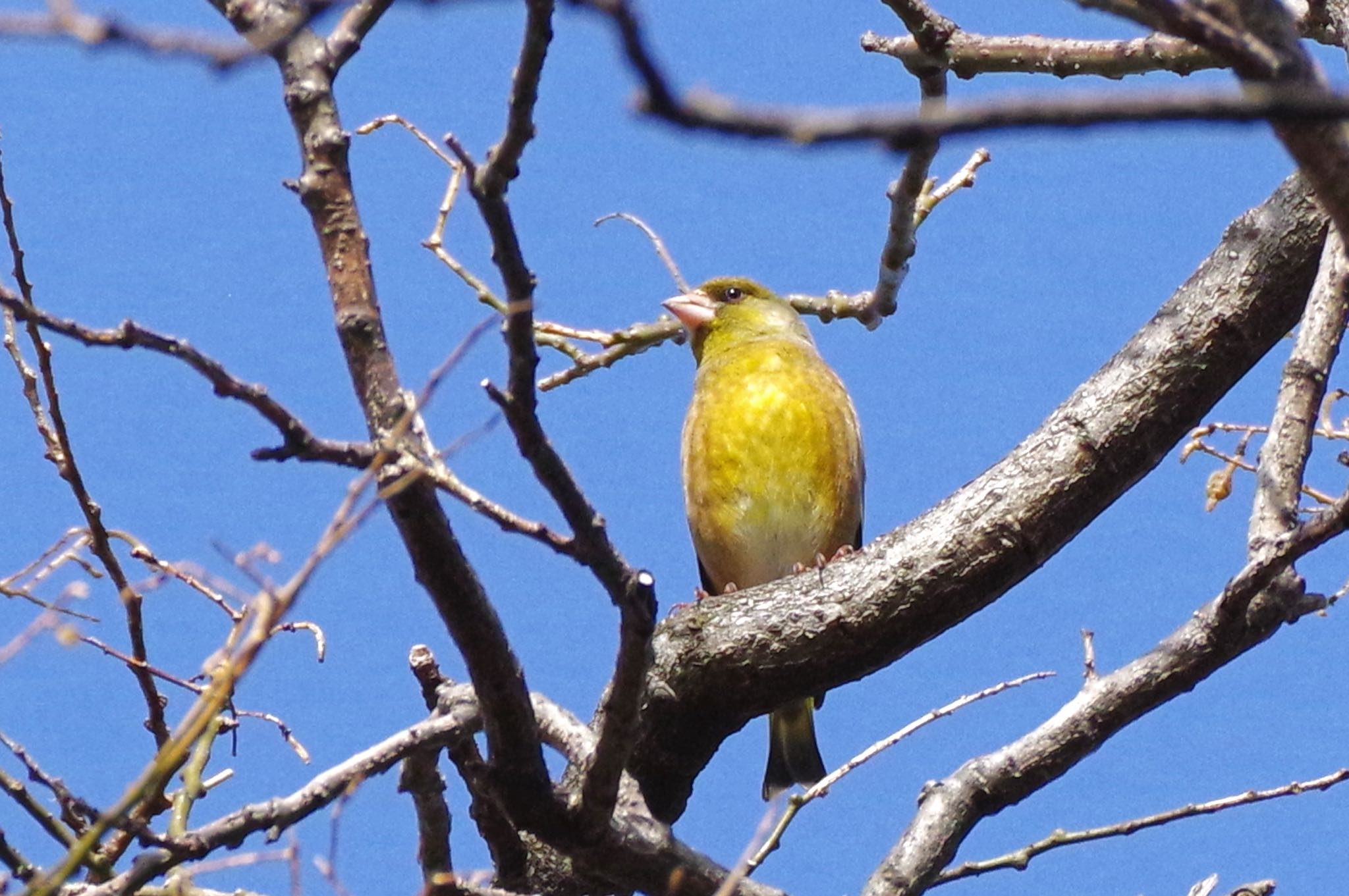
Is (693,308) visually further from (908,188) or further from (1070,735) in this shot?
(1070,735)

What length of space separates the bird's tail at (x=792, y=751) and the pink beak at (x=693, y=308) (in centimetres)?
163

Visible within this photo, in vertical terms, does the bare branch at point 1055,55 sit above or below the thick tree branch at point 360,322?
above

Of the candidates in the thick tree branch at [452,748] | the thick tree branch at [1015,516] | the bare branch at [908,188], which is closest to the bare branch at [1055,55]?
the bare branch at [908,188]

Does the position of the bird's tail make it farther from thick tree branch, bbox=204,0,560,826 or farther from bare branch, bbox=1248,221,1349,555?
thick tree branch, bbox=204,0,560,826

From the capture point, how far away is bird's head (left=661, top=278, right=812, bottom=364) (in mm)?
6535

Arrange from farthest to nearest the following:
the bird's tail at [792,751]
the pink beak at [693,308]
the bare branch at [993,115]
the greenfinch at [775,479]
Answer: the pink beak at [693,308], the greenfinch at [775,479], the bird's tail at [792,751], the bare branch at [993,115]

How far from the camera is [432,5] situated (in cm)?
119

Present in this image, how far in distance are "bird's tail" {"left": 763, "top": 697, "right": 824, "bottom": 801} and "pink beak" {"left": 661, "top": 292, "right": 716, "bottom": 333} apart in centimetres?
163

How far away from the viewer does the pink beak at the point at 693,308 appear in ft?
21.2

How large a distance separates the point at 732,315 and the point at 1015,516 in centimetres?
306

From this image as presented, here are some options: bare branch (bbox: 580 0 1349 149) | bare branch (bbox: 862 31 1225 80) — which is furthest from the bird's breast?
bare branch (bbox: 580 0 1349 149)

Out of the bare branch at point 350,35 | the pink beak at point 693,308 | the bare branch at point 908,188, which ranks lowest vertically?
the bare branch at point 350,35

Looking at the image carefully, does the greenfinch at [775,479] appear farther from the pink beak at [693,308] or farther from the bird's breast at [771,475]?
the pink beak at [693,308]

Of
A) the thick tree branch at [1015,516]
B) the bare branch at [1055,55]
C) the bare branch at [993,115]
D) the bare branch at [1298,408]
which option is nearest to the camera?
the bare branch at [993,115]
